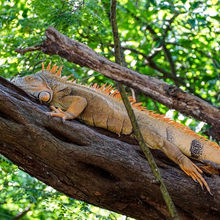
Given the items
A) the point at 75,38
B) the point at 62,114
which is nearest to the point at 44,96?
the point at 62,114

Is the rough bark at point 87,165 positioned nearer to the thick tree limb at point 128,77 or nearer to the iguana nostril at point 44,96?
the iguana nostril at point 44,96

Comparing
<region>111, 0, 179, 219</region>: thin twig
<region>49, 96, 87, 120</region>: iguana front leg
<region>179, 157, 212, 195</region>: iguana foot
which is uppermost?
<region>111, 0, 179, 219</region>: thin twig

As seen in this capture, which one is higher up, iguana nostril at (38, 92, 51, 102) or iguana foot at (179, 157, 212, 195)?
iguana nostril at (38, 92, 51, 102)

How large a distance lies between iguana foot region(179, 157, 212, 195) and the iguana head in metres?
1.91

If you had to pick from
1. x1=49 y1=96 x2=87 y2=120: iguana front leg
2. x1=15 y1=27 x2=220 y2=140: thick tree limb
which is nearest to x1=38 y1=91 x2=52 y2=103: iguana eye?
x1=49 y1=96 x2=87 y2=120: iguana front leg

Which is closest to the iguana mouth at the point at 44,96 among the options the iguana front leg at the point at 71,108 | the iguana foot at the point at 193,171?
the iguana front leg at the point at 71,108

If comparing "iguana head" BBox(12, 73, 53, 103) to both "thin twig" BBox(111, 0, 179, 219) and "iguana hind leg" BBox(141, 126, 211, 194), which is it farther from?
"thin twig" BBox(111, 0, 179, 219)

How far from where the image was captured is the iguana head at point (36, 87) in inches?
177

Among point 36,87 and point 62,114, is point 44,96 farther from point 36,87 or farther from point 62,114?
point 62,114

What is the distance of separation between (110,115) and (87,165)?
3.65 feet

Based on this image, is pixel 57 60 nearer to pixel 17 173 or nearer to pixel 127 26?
pixel 17 173

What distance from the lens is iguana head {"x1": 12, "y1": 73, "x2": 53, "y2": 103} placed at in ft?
14.8

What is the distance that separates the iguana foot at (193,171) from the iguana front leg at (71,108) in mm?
1450

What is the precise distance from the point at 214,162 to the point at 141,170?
1.27m
